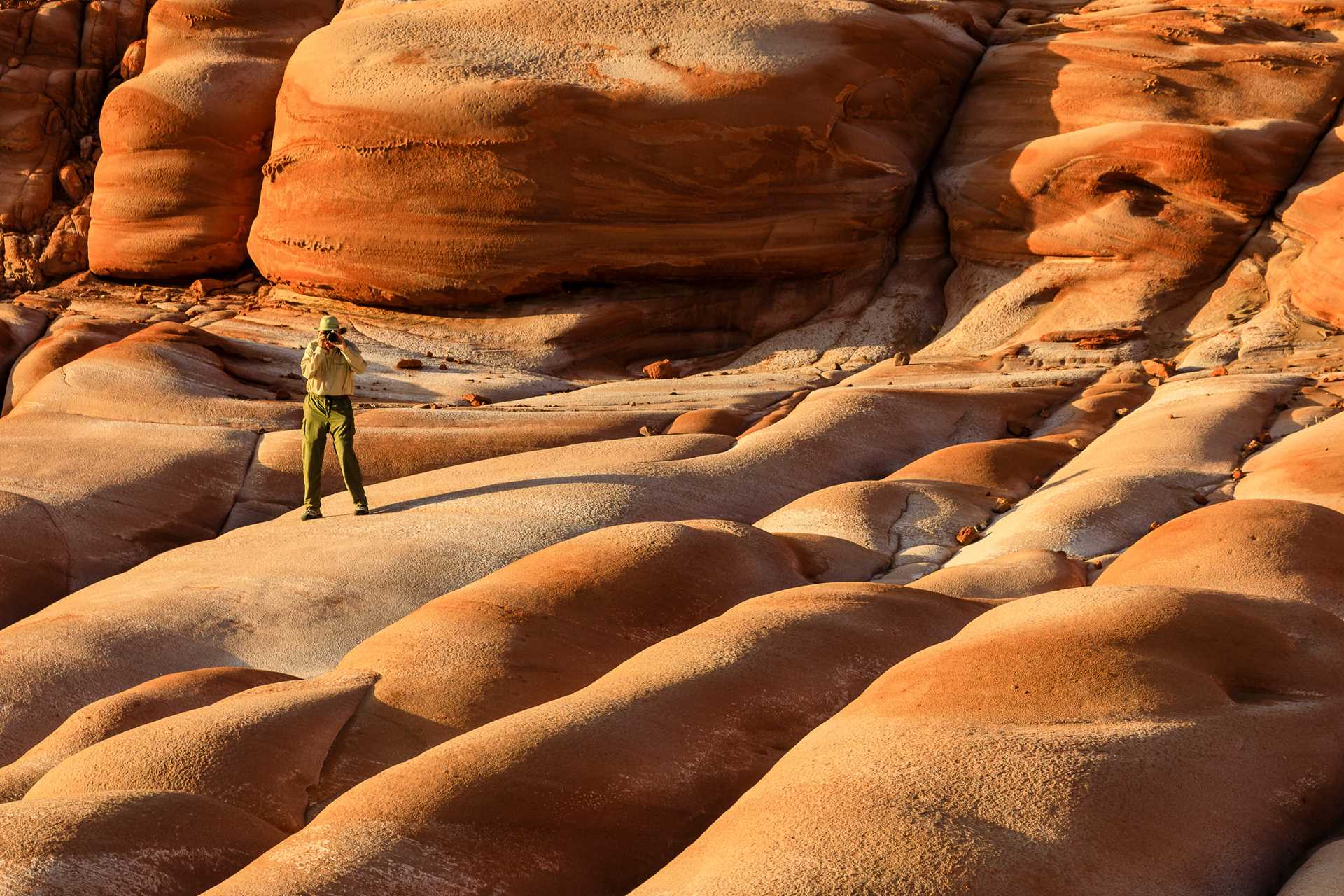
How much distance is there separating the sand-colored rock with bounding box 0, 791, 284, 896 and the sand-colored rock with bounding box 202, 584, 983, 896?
34 cm

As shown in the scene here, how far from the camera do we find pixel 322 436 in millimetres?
9648

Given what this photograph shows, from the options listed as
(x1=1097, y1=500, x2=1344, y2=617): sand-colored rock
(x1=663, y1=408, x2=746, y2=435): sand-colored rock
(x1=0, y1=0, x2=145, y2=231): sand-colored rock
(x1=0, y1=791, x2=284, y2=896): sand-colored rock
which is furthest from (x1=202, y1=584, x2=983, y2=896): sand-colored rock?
(x1=0, y1=0, x2=145, y2=231): sand-colored rock

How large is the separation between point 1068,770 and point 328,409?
6762mm

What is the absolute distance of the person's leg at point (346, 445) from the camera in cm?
934

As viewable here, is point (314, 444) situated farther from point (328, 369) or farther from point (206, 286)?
point (206, 286)

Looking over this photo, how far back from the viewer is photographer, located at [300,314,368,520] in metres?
9.38

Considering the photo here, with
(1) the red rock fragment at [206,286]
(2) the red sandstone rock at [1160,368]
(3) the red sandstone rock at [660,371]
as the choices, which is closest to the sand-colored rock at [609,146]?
(3) the red sandstone rock at [660,371]

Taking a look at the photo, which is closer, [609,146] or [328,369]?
[328,369]

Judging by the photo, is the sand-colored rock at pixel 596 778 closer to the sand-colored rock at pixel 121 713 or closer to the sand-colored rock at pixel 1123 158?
the sand-colored rock at pixel 121 713

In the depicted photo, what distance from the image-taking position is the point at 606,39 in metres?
15.7

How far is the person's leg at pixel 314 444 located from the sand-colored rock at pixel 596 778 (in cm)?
482

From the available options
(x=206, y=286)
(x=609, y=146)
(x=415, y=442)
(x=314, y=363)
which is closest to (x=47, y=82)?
(x=206, y=286)

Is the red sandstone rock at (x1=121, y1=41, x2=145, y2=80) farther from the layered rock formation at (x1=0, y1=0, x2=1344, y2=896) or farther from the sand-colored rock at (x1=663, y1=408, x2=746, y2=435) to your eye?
the sand-colored rock at (x1=663, y1=408, x2=746, y2=435)

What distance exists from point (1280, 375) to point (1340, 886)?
9.15m
